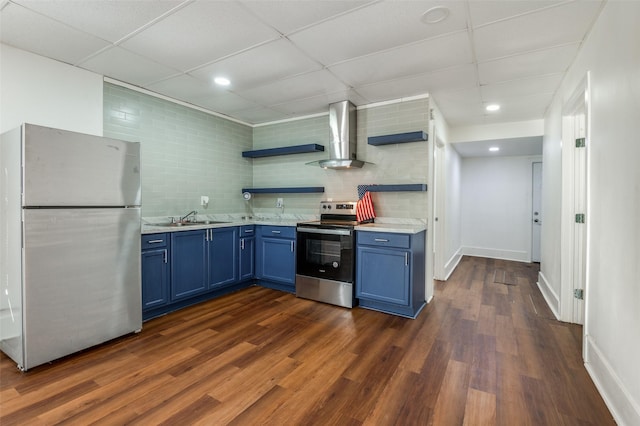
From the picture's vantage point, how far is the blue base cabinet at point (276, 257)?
3.93 metres

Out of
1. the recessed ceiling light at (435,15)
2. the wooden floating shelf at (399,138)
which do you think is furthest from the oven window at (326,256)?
the recessed ceiling light at (435,15)

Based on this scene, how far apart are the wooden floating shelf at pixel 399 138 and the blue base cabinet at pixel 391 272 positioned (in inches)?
42.4

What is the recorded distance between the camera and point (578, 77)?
2529mm

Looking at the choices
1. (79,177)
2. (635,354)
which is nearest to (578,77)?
(635,354)

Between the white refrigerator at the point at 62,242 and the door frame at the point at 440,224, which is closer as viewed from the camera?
the white refrigerator at the point at 62,242

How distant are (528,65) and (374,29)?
161 cm

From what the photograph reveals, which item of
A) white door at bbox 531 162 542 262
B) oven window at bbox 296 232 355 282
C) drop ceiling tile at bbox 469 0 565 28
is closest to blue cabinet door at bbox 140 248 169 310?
oven window at bbox 296 232 355 282

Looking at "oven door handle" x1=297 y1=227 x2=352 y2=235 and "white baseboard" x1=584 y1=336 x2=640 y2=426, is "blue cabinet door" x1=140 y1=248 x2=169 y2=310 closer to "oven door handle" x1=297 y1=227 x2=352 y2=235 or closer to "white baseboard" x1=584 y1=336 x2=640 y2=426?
"oven door handle" x1=297 y1=227 x2=352 y2=235

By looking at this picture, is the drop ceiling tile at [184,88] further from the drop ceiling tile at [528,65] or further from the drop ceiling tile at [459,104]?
the drop ceiling tile at [528,65]

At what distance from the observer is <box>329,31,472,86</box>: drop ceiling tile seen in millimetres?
2398

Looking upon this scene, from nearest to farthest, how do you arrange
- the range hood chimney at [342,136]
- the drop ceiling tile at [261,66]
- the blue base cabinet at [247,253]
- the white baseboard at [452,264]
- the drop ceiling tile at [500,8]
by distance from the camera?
the drop ceiling tile at [500,8]
the drop ceiling tile at [261,66]
the range hood chimney at [342,136]
the blue base cabinet at [247,253]
the white baseboard at [452,264]

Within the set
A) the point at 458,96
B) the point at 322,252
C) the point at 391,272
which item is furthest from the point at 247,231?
the point at 458,96

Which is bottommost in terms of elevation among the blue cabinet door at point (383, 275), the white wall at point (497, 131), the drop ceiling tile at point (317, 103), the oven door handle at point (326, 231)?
the blue cabinet door at point (383, 275)

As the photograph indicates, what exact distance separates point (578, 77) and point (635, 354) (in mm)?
2192
